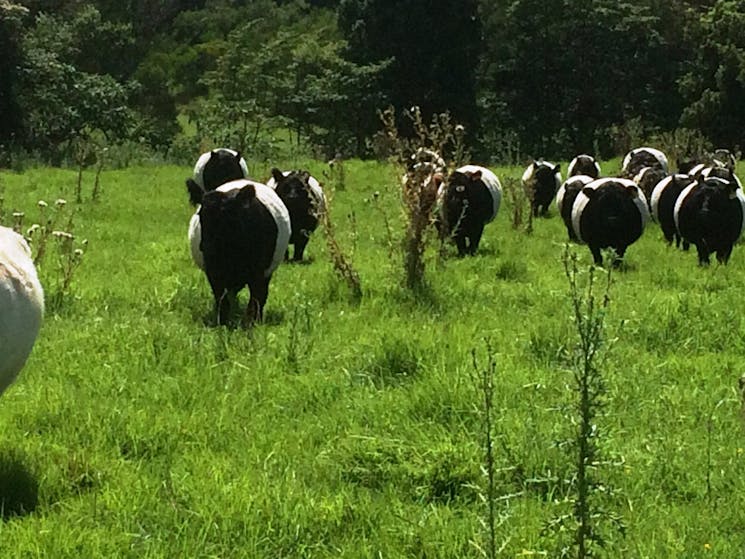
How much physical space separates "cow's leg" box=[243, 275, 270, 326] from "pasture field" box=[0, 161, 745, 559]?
0.47 feet

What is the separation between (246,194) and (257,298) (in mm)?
924

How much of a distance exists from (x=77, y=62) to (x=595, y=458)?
110 feet

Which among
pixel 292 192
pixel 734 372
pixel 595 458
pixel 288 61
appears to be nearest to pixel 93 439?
pixel 595 458

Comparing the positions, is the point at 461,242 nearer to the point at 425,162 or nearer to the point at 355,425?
the point at 425,162

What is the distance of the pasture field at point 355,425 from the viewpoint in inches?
152

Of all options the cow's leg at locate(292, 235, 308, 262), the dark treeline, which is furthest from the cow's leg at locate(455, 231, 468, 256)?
the dark treeline

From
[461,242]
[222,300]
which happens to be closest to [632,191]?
[461,242]

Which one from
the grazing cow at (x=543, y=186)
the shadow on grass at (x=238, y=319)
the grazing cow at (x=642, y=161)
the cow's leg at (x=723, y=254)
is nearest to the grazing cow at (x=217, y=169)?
the grazing cow at (x=543, y=186)

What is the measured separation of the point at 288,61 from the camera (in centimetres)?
3341

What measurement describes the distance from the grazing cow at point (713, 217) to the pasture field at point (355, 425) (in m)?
2.74

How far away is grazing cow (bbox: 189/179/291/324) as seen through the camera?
7.79 metres

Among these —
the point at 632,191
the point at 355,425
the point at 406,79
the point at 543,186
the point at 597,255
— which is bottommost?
the point at 597,255

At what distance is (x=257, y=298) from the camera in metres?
8.08

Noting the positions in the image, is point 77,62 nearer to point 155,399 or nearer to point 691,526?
point 155,399
